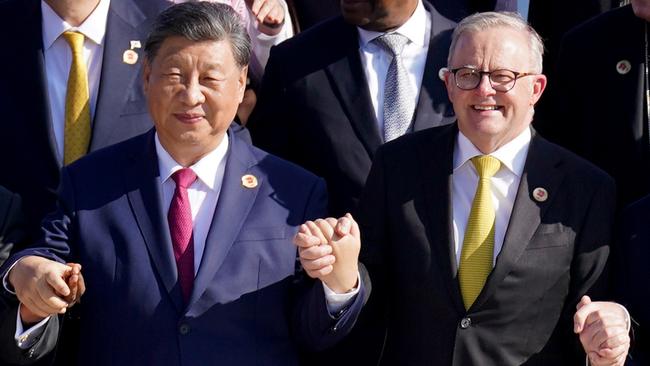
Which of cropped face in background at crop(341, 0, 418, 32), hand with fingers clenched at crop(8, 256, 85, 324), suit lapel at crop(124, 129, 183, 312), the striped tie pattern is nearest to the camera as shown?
hand with fingers clenched at crop(8, 256, 85, 324)

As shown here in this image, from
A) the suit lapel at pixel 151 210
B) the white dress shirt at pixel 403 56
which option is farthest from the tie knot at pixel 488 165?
the suit lapel at pixel 151 210

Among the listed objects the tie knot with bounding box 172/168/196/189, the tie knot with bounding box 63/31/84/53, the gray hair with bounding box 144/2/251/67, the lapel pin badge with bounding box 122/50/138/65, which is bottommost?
the tie knot with bounding box 172/168/196/189

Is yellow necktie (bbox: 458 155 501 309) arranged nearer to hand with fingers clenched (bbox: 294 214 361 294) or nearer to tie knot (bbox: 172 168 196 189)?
hand with fingers clenched (bbox: 294 214 361 294)

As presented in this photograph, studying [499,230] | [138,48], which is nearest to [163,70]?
[138,48]

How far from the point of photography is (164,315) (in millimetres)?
4375

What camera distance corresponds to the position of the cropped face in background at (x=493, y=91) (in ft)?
15.1

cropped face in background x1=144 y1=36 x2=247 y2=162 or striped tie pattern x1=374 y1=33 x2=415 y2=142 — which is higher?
cropped face in background x1=144 y1=36 x2=247 y2=162

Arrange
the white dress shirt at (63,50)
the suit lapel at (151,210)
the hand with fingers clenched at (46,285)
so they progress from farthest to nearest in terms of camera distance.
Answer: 1. the white dress shirt at (63,50)
2. the suit lapel at (151,210)
3. the hand with fingers clenched at (46,285)

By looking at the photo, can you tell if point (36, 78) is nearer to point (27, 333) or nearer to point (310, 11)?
point (27, 333)

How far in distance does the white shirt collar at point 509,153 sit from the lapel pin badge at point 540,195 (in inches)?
4.1

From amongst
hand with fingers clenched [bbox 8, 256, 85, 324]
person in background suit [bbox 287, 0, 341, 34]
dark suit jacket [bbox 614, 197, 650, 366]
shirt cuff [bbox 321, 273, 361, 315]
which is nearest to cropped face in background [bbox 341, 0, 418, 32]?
person in background suit [bbox 287, 0, 341, 34]

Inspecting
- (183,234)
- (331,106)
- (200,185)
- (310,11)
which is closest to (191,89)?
(200,185)

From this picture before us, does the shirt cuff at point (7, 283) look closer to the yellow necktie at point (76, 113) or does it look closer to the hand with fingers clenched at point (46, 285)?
the hand with fingers clenched at point (46, 285)

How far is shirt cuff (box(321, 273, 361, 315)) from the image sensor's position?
4.32 m
